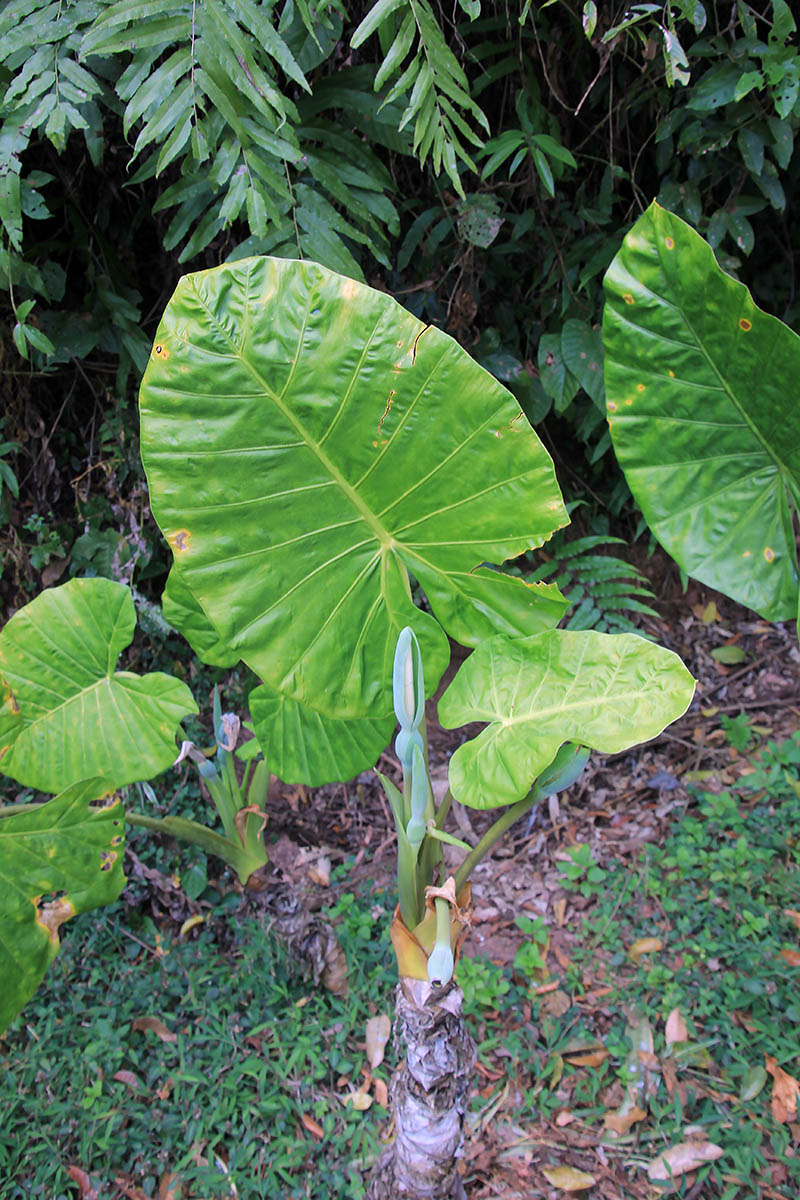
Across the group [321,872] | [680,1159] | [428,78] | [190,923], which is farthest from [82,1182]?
[428,78]

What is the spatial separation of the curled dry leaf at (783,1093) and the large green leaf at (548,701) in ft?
3.34

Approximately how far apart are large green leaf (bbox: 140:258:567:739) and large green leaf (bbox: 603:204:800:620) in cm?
21

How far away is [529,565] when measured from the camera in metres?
2.38

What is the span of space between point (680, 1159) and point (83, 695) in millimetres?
1365

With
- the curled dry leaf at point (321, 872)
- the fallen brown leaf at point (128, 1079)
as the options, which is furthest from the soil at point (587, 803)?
the fallen brown leaf at point (128, 1079)

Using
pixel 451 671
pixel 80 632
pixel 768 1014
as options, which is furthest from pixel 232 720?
pixel 768 1014

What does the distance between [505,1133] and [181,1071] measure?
64cm

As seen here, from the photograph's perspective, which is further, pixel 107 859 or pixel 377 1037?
pixel 377 1037

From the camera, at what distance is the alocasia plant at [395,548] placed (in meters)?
0.89

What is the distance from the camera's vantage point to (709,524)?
3.71ft

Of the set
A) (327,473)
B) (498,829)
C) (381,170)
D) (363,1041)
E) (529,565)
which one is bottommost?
(363,1041)

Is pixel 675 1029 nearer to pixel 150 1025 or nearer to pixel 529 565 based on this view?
pixel 150 1025

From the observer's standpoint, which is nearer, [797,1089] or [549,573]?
[797,1089]

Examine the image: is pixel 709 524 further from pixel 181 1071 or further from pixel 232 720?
pixel 181 1071
